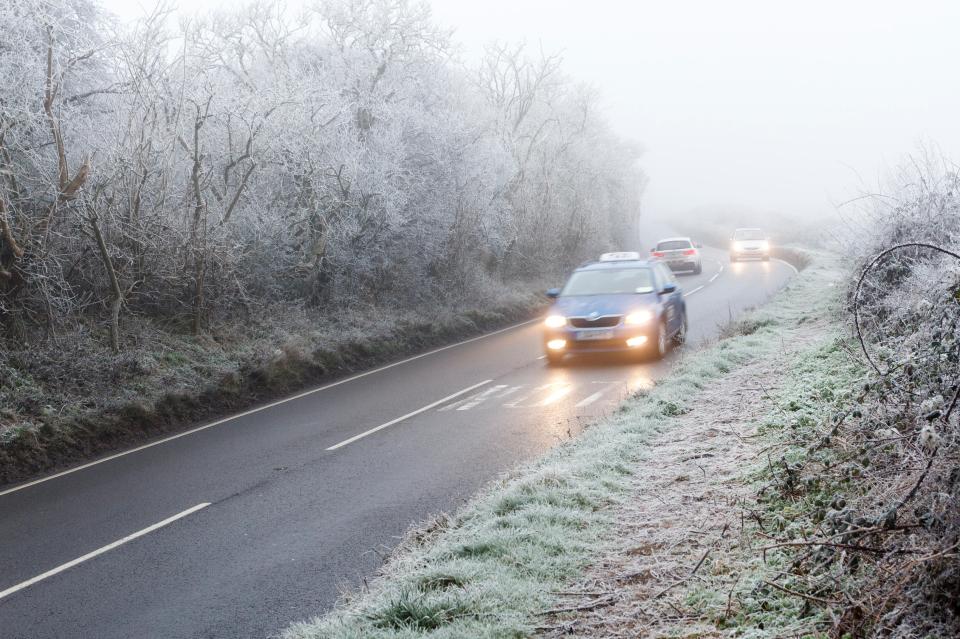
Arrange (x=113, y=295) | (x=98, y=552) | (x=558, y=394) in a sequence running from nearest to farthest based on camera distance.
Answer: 1. (x=98, y=552)
2. (x=558, y=394)
3. (x=113, y=295)

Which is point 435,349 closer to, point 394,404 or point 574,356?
point 574,356

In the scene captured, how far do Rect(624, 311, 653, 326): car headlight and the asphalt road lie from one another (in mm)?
804

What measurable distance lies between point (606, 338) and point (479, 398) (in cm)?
311

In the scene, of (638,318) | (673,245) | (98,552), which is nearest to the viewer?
(98,552)

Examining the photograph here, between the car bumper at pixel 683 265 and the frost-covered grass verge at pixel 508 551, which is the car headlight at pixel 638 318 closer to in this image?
the frost-covered grass verge at pixel 508 551

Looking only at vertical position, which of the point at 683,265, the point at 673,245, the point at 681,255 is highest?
the point at 673,245

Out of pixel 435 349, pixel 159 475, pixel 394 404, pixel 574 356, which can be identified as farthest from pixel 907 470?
pixel 435 349

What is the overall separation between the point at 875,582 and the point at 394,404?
31.5 ft

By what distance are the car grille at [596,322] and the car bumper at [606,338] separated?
75 mm

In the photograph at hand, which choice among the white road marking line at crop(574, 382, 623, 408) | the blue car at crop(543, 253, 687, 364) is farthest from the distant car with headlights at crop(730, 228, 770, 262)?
the white road marking line at crop(574, 382, 623, 408)

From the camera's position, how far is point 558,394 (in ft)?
40.6

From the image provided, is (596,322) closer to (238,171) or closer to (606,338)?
(606,338)

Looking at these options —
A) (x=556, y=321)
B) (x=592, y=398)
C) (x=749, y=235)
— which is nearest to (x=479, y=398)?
(x=592, y=398)

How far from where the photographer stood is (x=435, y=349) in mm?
19844
